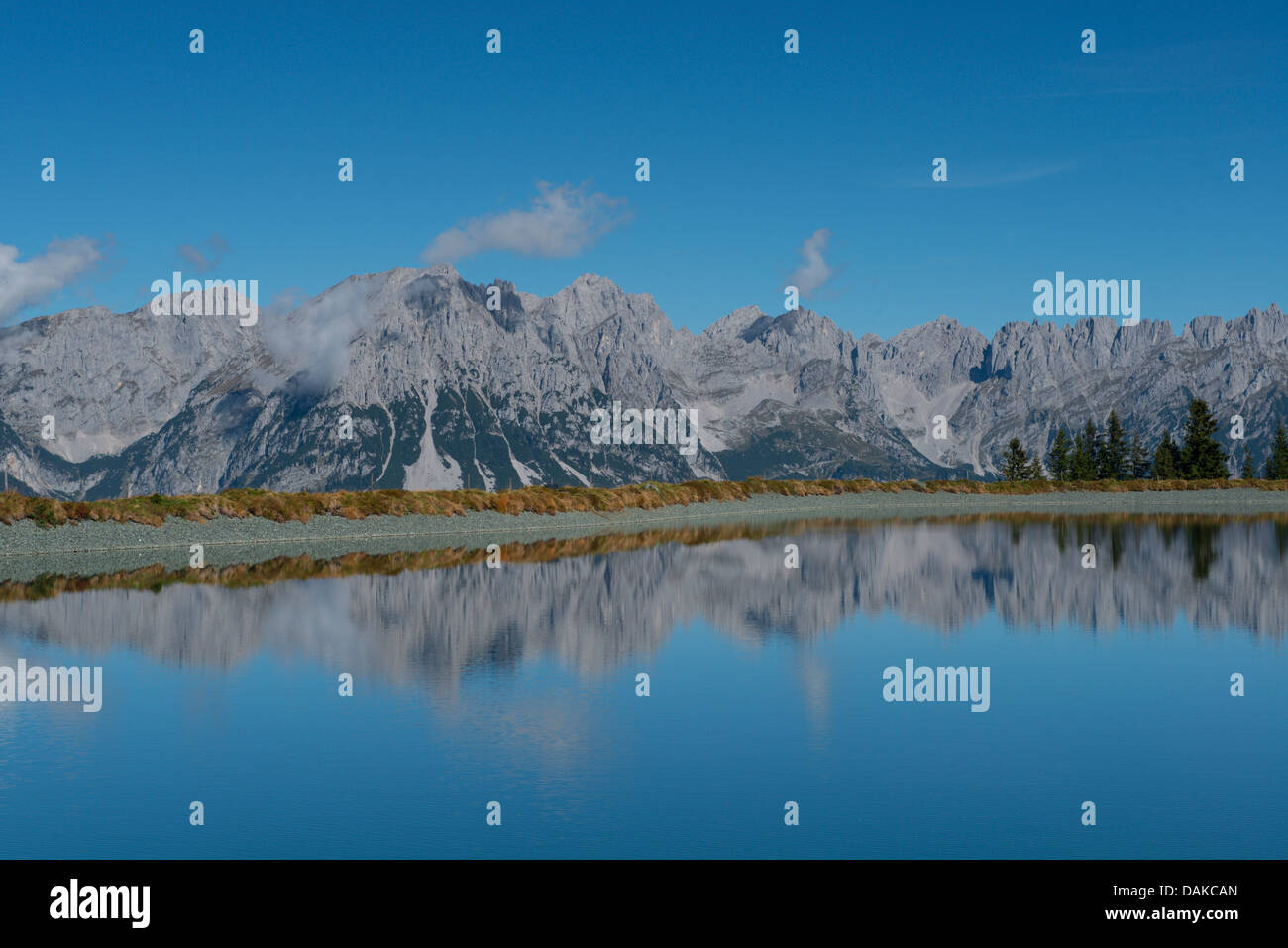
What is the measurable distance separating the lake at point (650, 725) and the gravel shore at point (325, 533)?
22.7 metres

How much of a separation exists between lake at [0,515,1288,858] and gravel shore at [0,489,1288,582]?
22.7m

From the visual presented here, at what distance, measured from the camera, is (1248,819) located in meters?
Answer: 17.9

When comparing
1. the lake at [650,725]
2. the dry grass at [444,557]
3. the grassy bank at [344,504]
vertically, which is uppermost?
the grassy bank at [344,504]

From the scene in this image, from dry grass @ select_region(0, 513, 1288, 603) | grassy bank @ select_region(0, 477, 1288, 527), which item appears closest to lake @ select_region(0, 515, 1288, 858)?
dry grass @ select_region(0, 513, 1288, 603)

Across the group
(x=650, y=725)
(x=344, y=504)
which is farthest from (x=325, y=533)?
(x=650, y=725)

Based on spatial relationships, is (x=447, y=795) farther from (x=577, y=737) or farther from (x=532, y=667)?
(x=532, y=667)

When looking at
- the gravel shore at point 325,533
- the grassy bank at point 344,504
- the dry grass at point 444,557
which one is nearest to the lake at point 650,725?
the dry grass at point 444,557

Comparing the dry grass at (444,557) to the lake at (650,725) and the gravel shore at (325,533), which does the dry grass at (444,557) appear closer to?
the gravel shore at (325,533)

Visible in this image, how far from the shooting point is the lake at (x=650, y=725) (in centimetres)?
1742

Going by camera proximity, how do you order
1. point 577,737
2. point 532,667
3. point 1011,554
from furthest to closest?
point 1011,554 < point 532,667 < point 577,737

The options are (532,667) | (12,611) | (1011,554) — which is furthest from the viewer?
(1011,554)
